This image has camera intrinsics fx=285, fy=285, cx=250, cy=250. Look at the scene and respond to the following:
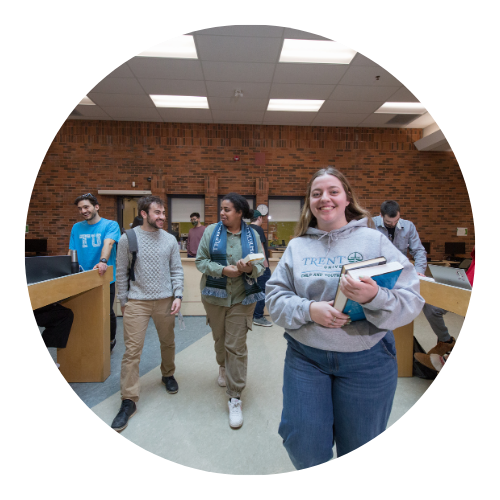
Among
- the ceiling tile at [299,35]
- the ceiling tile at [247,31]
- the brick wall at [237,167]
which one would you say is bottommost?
the brick wall at [237,167]

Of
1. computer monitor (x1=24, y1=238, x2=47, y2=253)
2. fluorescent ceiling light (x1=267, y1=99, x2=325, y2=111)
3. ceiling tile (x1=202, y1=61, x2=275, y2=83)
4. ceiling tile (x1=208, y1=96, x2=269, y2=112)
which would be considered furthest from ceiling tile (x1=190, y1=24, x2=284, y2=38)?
computer monitor (x1=24, y1=238, x2=47, y2=253)

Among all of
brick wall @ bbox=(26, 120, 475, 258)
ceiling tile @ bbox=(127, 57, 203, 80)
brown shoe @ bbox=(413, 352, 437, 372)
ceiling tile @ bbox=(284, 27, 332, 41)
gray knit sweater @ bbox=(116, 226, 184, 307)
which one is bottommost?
brown shoe @ bbox=(413, 352, 437, 372)

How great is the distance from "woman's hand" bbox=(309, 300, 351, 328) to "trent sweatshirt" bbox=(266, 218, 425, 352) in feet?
0.12

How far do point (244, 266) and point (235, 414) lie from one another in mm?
1066

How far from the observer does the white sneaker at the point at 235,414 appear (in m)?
1.98

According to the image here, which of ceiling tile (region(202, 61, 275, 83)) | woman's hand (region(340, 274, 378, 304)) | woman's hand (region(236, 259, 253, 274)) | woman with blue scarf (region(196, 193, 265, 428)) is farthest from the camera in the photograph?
ceiling tile (region(202, 61, 275, 83))

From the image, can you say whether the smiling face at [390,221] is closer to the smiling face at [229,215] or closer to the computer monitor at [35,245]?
the smiling face at [229,215]

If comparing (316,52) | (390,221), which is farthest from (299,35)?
(390,221)

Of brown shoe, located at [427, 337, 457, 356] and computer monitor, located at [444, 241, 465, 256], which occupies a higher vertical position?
computer monitor, located at [444, 241, 465, 256]

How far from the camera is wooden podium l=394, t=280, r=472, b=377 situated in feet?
5.94

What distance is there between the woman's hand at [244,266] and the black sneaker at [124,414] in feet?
4.23

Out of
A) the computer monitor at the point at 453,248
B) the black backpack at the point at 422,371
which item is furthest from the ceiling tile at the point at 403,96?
the black backpack at the point at 422,371

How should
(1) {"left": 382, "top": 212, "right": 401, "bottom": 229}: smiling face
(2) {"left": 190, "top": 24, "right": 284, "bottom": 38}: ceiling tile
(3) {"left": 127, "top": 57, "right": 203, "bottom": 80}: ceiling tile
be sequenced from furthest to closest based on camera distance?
(3) {"left": 127, "top": 57, "right": 203, "bottom": 80}: ceiling tile
(2) {"left": 190, "top": 24, "right": 284, "bottom": 38}: ceiling tile
(1) {"left": 382, "top": 212, "right": 401, "bottom": 229}: smiling face

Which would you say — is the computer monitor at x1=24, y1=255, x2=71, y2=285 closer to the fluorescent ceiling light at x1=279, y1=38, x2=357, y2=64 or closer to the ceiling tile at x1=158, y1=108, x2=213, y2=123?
the fluorescent ceiling light at x1=279, y1=38, x2=357, y2=64
